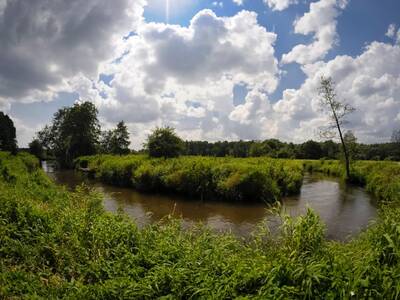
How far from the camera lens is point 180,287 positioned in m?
4.50

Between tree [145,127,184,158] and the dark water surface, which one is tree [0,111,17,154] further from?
the dark water surface

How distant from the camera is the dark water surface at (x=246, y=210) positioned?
507 inches

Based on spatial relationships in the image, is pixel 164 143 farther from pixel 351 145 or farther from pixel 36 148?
pixel 36 148

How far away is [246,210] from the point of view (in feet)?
52.4

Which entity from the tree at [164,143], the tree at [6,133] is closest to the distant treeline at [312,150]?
the tree at [164,143]

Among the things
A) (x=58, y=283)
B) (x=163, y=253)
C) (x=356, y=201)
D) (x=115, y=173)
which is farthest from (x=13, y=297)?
(x=115, y=173)

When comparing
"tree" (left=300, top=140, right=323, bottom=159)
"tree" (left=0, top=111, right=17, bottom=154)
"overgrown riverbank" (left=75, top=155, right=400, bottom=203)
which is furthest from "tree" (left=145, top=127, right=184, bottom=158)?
"tree" (left=300, top=140, right=323, bottom=159)

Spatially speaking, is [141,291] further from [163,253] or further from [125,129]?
[125,129]

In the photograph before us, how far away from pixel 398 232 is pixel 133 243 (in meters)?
4.56

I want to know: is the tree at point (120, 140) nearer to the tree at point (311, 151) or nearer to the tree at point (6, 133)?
the tree at point (6, 133)

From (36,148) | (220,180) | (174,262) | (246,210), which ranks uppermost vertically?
(36,148)

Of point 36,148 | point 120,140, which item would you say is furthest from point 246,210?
point 36,148

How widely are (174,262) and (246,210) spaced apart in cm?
1093

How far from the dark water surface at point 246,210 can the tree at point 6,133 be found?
57796mm
